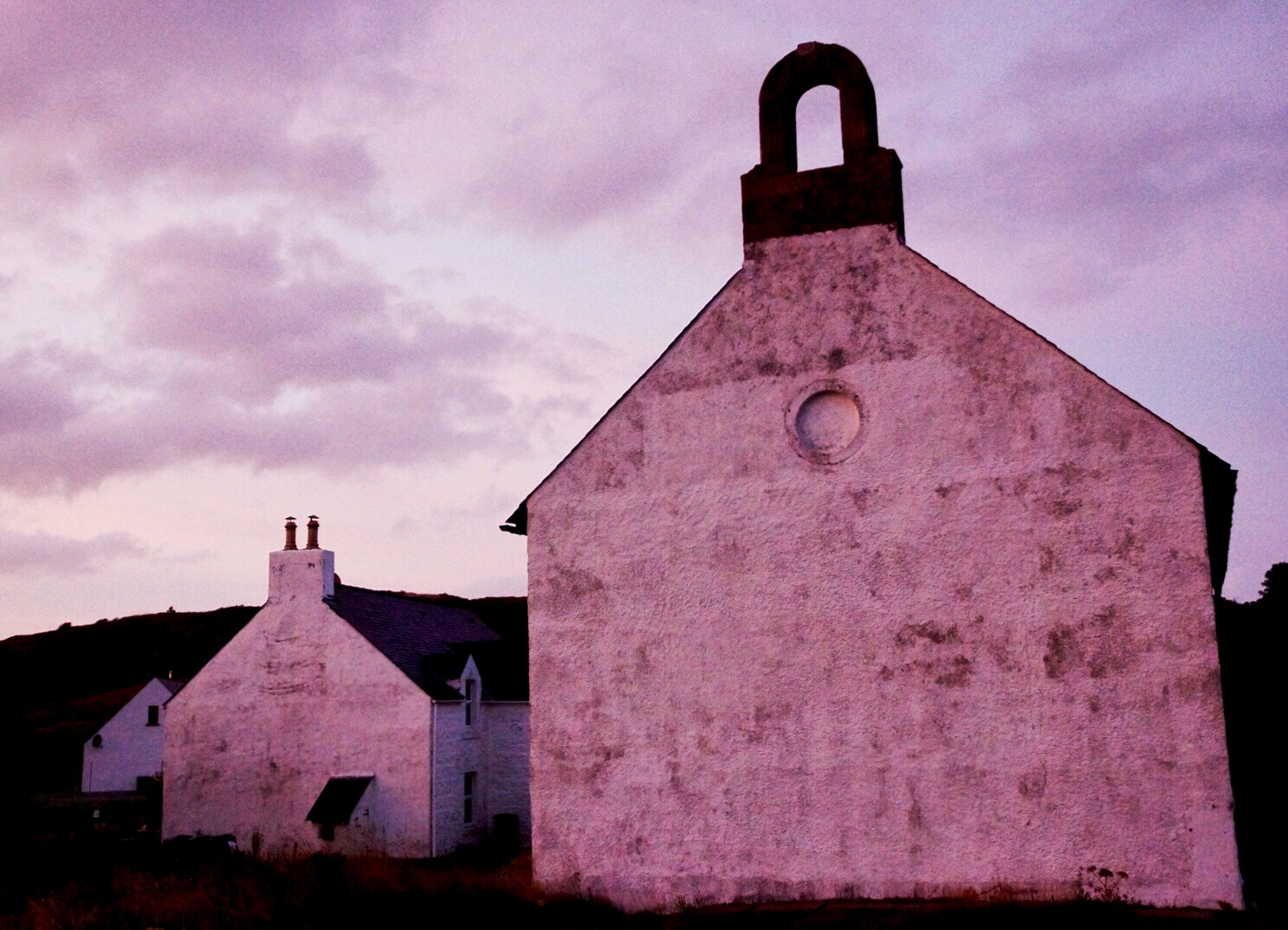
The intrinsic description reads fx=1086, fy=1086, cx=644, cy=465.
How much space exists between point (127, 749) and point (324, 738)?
2673cm

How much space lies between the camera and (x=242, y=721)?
30.3 meters

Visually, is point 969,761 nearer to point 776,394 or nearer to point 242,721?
point 776,394

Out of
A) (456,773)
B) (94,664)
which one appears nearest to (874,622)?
(456,773)

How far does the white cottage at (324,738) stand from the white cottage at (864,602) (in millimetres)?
15613

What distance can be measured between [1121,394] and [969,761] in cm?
469

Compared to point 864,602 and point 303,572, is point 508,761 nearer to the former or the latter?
point 303,572

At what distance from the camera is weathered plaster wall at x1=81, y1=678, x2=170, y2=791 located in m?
49.9

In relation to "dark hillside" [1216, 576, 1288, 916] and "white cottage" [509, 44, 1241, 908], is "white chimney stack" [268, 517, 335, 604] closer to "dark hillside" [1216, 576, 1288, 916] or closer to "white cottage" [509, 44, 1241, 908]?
"white cottage" [509, 44, 1241, 908]

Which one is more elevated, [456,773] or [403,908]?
[456,773]

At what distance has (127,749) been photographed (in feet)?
166

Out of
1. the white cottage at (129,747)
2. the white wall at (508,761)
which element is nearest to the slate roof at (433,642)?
the white wall at (508,761)

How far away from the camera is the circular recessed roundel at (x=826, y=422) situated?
14.0 m

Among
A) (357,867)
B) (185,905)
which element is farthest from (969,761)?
(185,905)

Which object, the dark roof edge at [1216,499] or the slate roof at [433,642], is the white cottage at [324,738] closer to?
the slate roof at [433,642]
